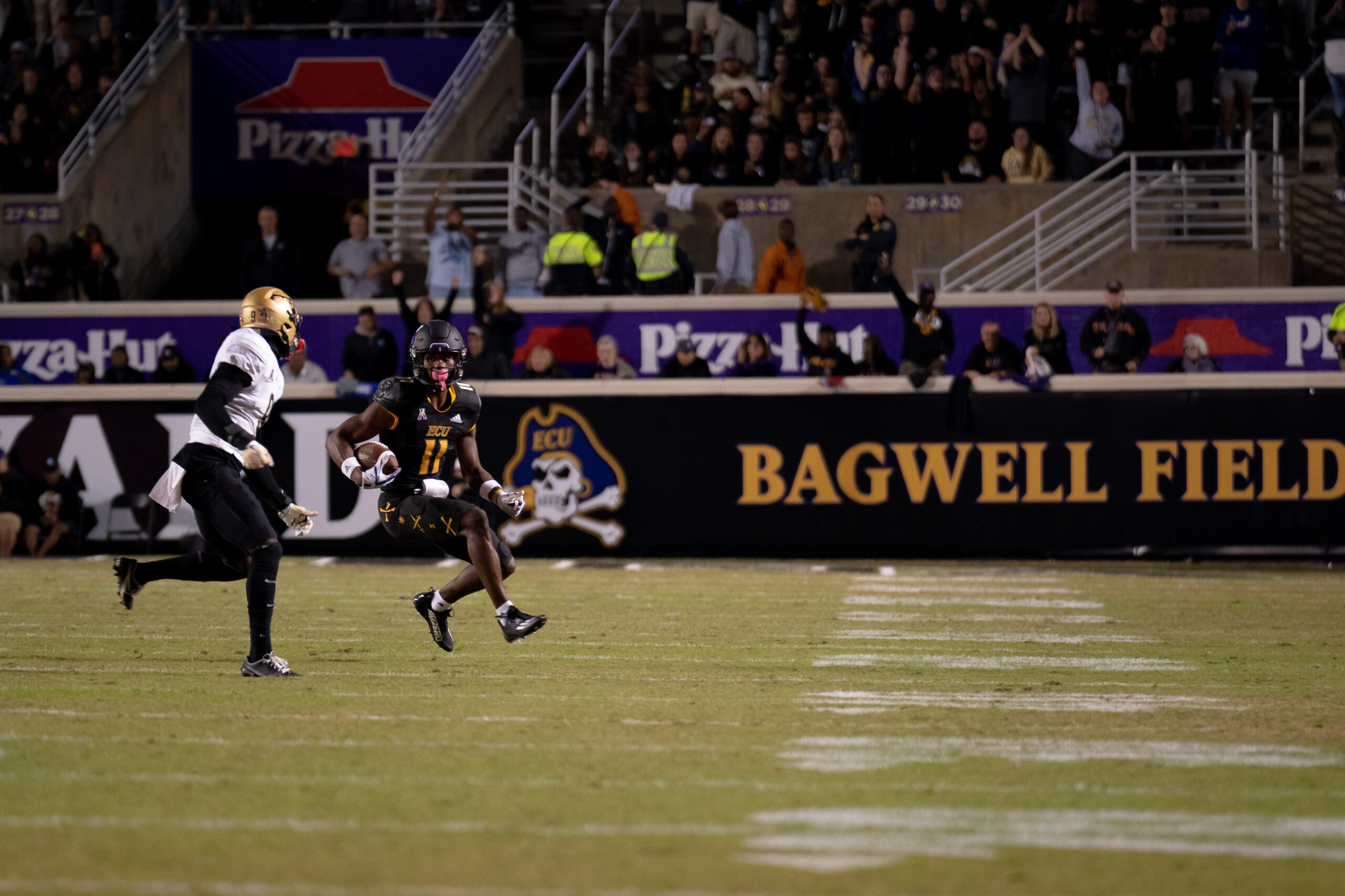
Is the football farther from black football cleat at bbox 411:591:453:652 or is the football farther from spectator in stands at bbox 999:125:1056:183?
spectator in stands at bbox 999:125:1056:183

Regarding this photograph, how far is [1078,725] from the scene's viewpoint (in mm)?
6926

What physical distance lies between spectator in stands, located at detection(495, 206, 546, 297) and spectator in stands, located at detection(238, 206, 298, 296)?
8.01 feet

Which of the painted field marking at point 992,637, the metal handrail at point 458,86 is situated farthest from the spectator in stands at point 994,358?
the metal handrail at point 458,86

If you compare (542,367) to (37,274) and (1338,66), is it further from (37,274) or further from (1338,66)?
(1338,66)

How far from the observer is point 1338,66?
19203 millimetres

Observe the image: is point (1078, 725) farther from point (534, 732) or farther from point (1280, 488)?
point (1280, 488)

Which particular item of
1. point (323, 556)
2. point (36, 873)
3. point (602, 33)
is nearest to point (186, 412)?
point (323, 556)

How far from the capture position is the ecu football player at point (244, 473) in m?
8.19

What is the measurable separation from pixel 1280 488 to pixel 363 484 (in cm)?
1018

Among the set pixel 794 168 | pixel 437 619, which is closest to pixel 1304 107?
pixel 794 168

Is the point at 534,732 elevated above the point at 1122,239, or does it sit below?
below

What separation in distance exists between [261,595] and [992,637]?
4617mm

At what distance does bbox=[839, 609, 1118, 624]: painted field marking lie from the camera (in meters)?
11.3

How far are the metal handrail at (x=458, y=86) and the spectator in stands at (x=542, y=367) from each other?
531 centimetres
